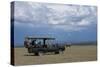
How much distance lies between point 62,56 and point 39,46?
0.32 metres

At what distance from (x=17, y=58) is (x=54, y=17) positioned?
658 millimetres

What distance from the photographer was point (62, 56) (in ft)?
8.43

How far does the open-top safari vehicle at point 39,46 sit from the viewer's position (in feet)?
7.97

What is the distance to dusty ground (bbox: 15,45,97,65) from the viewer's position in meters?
2.36

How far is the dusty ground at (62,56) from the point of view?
2.36m

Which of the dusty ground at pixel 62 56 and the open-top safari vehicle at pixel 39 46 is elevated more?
the open-top safari vehicle at pixel 39 46

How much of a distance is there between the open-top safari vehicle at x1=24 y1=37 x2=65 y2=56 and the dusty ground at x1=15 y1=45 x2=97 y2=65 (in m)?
0.05

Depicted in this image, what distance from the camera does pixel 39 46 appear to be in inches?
97.4

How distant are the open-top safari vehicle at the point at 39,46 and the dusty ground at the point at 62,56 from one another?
51 millimetres

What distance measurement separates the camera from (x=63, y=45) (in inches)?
101

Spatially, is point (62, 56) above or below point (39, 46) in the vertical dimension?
below
